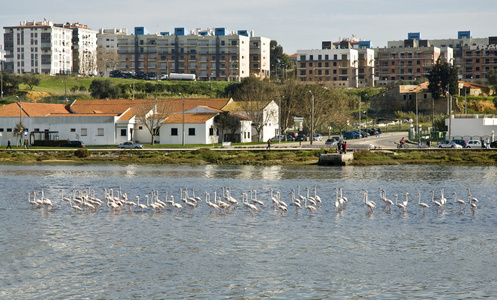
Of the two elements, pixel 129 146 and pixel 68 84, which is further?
pixel 68 84

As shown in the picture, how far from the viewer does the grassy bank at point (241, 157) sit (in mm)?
64125

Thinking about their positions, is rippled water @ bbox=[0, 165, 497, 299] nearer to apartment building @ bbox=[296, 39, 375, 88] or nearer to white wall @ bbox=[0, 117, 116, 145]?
white wall @ bbox=[0, 117, 116, 145]

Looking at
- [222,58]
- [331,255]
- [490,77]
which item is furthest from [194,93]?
[331,255]

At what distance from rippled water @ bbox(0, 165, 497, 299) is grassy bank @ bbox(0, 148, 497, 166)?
2378cm

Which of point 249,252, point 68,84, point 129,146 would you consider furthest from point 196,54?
point 249,252

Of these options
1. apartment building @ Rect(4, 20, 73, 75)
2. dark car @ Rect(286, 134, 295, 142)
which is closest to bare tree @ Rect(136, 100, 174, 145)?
dark car @ Rect(286, 134, 295, 142)

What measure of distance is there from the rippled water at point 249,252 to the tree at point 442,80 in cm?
8356

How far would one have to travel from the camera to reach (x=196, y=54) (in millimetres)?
186875

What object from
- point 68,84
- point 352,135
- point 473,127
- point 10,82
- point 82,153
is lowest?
point 82,153

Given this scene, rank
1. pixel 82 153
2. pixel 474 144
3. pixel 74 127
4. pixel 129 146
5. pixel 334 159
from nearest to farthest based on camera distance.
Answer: pixel 334 159 → pixel 82 153 → pixel 474 144 → pixel 129 146 → pixel 74 127

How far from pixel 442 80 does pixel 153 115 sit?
5993 centimetres

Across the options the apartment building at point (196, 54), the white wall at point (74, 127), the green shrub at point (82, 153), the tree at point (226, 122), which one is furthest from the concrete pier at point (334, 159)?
the apartment building at point (196, 54)

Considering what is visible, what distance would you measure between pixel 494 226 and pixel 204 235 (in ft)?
43.3

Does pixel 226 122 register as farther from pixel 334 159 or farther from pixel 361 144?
pixel 334 159
